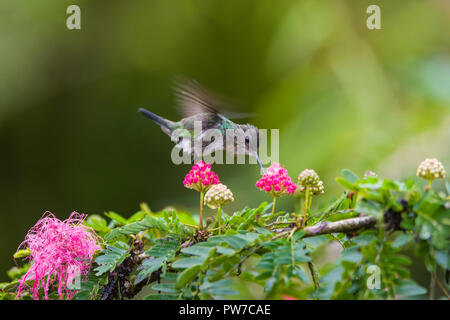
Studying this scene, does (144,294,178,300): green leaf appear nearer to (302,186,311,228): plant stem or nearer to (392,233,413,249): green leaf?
(302,186,311,228): plant stem

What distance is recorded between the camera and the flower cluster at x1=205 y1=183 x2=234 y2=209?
1191mm

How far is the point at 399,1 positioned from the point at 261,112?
151cm

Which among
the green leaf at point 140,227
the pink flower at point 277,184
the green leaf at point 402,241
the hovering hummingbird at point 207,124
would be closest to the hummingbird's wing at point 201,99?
the hovering hummingbird at point 207,124

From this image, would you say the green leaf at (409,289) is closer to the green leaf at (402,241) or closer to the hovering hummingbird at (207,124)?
the green leaf at (402,241)

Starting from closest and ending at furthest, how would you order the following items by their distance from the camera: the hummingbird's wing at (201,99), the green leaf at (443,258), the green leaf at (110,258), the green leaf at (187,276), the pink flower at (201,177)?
1. the green leaf at (443,258)
2. the green leaf at (187,276)
3. the green leaf at (110,258)
4. the pink flower at (201,177)
5. the hummingbird's wing at (201,99)

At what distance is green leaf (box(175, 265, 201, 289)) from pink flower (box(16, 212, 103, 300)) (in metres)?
0.31

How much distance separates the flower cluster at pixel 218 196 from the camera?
119 centimetres

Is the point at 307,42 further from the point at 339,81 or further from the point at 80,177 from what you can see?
the point at 80,177

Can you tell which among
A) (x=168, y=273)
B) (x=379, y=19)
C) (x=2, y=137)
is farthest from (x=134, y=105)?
(x=168, y=273)

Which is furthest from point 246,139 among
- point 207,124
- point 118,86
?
point 118,86

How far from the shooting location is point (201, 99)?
1.93 m

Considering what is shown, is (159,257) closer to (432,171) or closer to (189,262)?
(189,262)

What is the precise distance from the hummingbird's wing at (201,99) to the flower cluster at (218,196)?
68 cm

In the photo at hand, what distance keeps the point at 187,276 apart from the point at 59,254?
1.36 feet
